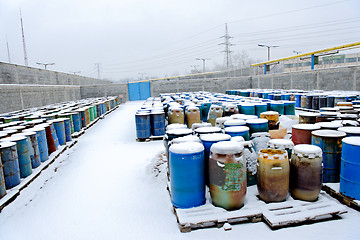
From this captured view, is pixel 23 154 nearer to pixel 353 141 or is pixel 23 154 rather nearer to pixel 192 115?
pixel 192 115

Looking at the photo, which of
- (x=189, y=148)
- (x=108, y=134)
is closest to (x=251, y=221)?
(x=189, y=148)

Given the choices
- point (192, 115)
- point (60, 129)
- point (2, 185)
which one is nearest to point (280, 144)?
point (192, 115)

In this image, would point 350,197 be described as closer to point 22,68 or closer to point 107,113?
point 107,113

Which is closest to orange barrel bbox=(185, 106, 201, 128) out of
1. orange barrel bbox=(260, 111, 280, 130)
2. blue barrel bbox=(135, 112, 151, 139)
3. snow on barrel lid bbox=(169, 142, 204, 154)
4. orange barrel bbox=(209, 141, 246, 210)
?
blue barrel bbox=(135, 112, 151, 139)

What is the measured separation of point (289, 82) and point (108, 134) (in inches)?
564

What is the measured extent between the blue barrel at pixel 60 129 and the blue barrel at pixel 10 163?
3.01 meters

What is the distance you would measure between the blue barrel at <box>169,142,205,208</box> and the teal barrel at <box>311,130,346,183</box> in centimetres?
215

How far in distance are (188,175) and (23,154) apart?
13.6 feet

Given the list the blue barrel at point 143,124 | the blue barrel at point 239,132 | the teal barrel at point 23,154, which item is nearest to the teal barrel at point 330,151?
the blue barrel at point 239,132

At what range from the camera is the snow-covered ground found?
3293mm

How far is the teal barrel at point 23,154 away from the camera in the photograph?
210 inches

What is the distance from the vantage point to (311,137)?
4.64m

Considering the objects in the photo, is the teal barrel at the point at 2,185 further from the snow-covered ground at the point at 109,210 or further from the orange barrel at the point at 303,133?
the orange barrel at the point at 303,133

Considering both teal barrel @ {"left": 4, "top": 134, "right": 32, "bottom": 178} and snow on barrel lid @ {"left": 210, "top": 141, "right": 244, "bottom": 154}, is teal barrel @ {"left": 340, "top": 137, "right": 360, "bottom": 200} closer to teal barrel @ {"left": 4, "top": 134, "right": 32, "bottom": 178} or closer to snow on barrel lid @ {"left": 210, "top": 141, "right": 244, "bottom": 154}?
snow on barrel lid @ {"left": 210, "top": 141, "right": 244, "bottom": 154}
